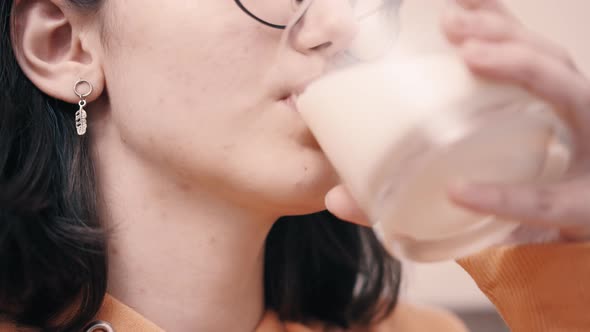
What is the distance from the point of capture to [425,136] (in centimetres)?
54

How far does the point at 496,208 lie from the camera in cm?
55

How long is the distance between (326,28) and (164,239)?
435 millimetres

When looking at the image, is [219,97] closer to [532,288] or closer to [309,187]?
[309,187]

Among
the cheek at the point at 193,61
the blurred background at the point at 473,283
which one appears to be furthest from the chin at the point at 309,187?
the blurred background at the point at 473,283

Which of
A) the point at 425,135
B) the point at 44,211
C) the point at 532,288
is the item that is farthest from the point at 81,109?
the point at 532,288

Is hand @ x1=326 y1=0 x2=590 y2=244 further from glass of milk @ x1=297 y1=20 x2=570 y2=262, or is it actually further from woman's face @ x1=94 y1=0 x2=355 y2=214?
woman's face @ x1=94 y1=0 x2=355 y2=214

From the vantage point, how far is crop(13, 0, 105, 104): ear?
910 mm

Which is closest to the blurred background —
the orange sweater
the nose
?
the orange sweater

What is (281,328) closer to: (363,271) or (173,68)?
(363,271)

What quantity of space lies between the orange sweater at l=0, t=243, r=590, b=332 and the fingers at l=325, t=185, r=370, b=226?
247mm

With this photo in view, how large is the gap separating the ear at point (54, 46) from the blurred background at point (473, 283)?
33.9 inches

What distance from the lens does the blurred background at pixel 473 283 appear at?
1.59 meters

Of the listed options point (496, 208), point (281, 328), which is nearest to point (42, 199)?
point (281, 328)

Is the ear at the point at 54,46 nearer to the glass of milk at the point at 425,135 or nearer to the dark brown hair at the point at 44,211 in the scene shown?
the dark brown hair at the point at 44,211
